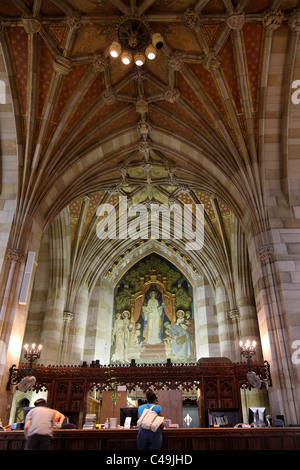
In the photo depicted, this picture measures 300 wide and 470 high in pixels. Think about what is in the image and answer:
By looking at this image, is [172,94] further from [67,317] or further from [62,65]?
[67,317]

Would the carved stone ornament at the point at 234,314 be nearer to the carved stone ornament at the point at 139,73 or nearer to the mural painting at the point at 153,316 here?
the mural painting at the point at 153,316

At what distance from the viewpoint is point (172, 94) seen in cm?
1194

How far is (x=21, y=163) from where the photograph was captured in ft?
37.9

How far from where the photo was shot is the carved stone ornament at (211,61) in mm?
10516

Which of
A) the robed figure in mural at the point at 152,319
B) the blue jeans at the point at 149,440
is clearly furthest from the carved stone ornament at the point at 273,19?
the robed figure in mural at the point at 152,319

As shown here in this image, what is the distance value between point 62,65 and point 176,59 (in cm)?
351

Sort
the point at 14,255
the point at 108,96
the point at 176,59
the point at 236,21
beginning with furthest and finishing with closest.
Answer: the point at 108,96, the point at 176,59, the point at 14,255, the point at 236,21

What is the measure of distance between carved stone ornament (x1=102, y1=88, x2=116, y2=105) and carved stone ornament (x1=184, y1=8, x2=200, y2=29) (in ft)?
10.7

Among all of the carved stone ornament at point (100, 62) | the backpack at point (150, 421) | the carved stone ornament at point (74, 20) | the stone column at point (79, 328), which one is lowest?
the backpack at point (150, 421)

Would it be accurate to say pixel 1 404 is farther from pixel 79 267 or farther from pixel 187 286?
pixel 187 286

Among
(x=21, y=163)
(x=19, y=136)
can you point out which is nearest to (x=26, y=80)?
(x=19, y=136)

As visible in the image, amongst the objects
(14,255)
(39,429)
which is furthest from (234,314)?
(39,429)

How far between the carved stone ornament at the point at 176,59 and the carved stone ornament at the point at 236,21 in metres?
1.66
